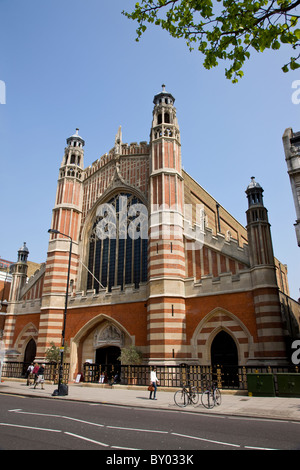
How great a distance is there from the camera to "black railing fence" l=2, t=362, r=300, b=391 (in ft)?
52.9

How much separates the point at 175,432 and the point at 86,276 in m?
21.0

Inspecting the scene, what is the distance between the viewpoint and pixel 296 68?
628 cm

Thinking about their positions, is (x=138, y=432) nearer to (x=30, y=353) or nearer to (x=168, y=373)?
(x=168, y=373)

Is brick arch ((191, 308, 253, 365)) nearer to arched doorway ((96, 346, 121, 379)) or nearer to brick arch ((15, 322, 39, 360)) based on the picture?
arched doorway ((96, 346, 121, 379))

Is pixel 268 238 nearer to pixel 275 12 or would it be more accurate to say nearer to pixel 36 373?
pixel 275 12

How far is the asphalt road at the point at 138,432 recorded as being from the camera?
6.31 m

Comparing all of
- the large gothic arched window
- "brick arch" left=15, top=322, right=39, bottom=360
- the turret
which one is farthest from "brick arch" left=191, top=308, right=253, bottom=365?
the turret

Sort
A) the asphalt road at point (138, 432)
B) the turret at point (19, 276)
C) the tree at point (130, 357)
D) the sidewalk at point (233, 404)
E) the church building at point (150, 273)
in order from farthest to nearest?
the turret at point (19, 276) < the tree at point (130, 357) < the church building at point (150, 273) < the sidewalk at point (233, 404) < the asphalt road at point (138, 432)

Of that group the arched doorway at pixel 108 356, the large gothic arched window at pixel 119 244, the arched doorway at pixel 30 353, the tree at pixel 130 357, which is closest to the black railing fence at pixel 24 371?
the arched doorway at pixel 30 353

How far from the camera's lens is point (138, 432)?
7.57 metres

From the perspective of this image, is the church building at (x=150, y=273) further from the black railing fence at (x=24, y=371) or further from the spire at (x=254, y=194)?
the black railing fence at (x=24, y=371)

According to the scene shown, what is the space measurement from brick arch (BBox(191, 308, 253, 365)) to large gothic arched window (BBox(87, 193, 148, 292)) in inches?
247

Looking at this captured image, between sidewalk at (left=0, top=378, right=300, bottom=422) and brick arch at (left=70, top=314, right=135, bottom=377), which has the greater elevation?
brick arch at (left=70, top=314, right=135, bottom=377)

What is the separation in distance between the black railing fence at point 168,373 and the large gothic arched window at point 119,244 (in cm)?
647
